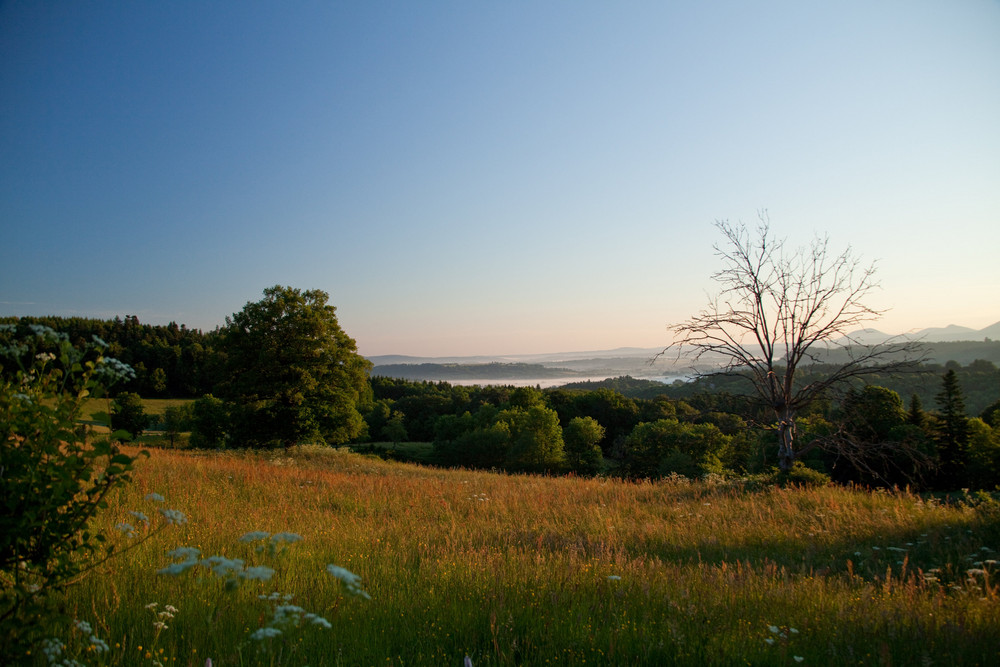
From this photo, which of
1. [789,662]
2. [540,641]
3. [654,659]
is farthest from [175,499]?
[789,662]

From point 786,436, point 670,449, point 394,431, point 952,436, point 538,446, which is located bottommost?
point 394,431

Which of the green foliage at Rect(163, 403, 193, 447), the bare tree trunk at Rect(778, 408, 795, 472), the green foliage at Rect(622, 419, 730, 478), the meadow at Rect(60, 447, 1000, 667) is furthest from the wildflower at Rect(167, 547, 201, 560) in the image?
the green foliage at Rect(163, 403, 193, 447)

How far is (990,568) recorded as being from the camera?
20.0ft

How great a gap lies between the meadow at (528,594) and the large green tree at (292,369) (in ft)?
72.3

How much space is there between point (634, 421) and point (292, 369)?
208 feet

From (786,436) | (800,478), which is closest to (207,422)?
(786,436)

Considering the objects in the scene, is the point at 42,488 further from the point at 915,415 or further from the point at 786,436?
the point at 915,415

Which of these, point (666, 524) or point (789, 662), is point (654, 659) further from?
point (666, 524)

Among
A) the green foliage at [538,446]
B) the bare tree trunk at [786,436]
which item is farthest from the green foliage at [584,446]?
the bare tree trunk at [786,436]

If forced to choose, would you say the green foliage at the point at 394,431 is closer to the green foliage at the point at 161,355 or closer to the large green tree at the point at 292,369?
the green foliage at the point at 161,355

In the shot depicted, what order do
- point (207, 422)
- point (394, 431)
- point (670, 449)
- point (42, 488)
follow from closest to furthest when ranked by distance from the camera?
point (42, 488) → point (670, 449) → point (207, 422) → point (394, 431)

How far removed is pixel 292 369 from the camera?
28.6 metres

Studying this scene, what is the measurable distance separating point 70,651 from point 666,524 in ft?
26.7

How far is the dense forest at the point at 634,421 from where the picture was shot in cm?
1305
